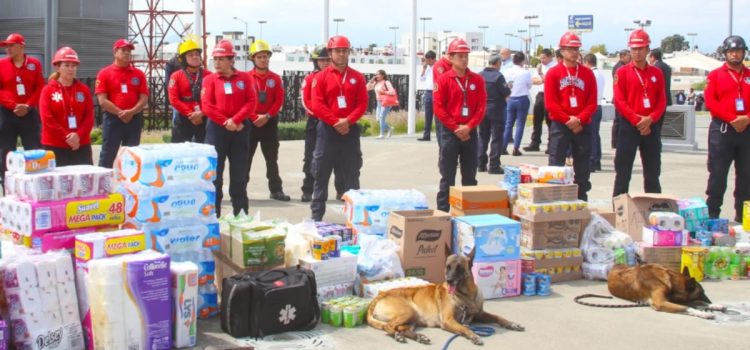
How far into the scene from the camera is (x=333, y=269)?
7219 millimetres

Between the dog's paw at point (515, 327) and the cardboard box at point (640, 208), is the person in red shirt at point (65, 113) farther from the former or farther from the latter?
the cardboard box at point (640, 208)

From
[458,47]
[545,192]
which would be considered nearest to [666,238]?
[545,192]

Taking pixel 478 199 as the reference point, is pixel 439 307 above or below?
below

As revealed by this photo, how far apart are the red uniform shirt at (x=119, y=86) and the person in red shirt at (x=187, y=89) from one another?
18.1 inches

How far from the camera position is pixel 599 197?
12.8 metres

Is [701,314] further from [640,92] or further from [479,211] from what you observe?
[640,92]

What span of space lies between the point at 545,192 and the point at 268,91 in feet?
16.1

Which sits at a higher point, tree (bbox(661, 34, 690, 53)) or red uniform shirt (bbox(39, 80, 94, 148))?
tree (bbox(661, 34, 690, 53))

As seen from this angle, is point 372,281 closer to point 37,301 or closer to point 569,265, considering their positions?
point 569,265

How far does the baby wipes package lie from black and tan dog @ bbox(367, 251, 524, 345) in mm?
1772

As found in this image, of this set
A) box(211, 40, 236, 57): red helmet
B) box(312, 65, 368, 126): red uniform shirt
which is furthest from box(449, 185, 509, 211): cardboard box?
box(211, 40, 236, 57): red helmet

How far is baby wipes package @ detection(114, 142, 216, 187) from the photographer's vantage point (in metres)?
6.92

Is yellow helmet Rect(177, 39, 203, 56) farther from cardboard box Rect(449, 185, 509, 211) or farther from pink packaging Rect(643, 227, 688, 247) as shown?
pink packaging Rect(643, 227, 688, 247)

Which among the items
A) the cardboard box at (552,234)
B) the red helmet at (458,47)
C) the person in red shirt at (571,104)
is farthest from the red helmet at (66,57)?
the person in red shirt at (571,104)
